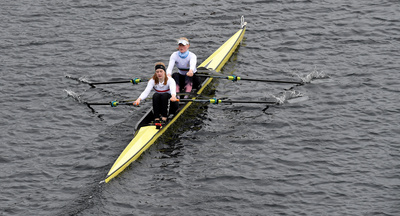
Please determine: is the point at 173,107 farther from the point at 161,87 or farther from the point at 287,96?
the point at 287,96

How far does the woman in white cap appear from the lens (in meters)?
22.0

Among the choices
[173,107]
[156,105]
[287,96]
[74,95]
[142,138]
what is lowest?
[142,138]

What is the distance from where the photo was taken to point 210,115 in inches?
871

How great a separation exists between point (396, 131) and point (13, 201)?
42.8 ft

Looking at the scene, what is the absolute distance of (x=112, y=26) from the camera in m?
30.5

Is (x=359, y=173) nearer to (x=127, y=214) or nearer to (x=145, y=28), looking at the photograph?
(x=127, y=214)

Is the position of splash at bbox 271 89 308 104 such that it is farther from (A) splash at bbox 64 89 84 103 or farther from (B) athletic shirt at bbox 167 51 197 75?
(A) splash at bbox 64 89 84 103

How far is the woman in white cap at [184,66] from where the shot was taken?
2205 centimetres

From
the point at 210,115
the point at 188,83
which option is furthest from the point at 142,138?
the point at 188,83

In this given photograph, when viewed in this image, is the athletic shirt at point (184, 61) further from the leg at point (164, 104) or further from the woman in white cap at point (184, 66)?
the leg at point (164, 104)

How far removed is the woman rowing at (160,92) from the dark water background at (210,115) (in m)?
1.01

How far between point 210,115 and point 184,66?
2.19m

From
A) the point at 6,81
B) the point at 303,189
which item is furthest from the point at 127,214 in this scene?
the point at 6,81

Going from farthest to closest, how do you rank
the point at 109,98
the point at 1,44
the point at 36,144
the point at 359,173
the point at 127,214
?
1. the point at 1,44
2. the point at 109,98
3. the point at 36,144
4. the point at 359,173
5. the point at 127,214
